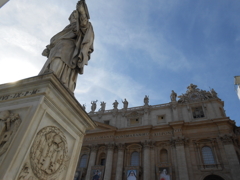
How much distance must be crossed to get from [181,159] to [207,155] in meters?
3.04

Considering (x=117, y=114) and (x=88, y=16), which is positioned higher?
(x=117, y=114)

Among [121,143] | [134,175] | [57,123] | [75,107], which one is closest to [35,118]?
[57,123]

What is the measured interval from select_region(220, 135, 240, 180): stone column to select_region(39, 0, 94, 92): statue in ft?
64.2

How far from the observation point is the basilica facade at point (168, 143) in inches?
790

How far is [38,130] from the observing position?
3445 millimetres

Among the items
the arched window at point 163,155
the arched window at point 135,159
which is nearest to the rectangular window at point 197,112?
the arched window at point 163,155

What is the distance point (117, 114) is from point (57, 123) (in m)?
24.4

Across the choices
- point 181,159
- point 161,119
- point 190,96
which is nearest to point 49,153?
point 181,159

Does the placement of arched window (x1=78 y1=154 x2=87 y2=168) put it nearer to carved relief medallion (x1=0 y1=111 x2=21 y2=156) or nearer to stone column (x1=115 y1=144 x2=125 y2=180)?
stone column (x1=115 y1=144 x2=125 y2=180)

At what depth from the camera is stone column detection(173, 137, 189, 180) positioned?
64.4ft

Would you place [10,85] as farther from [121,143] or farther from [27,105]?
[121,143]

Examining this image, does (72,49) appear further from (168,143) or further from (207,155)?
(207,155)

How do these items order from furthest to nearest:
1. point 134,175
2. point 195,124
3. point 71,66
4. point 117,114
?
point 117,114 < point 195,124 < point 134,175 < point 71,66

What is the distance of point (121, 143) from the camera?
24469mm
